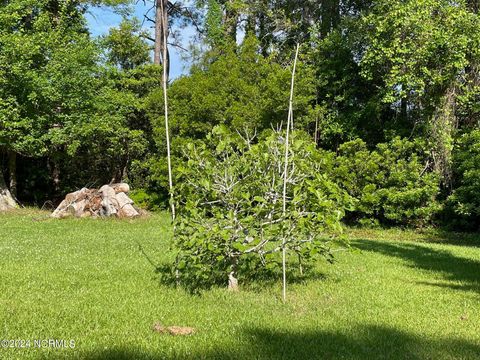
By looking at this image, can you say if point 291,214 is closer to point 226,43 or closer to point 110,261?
point 110,261

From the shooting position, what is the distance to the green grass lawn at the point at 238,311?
382 centimetres

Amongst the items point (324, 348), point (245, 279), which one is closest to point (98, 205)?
point (245, 279)

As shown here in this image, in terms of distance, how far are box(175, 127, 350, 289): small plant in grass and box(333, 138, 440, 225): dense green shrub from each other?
10505 millimetres

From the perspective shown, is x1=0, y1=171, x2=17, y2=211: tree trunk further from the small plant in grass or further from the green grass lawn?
the small plant in grass

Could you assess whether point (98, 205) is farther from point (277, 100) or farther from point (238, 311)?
point (238, 311)

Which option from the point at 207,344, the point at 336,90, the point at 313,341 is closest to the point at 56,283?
the point at 207,344

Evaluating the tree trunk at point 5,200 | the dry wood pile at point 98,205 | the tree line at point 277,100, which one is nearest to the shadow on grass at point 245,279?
the tree line at point 277,100

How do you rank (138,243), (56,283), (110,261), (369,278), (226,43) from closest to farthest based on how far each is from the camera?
1. (56,283)
2. (369,278)
3. (110,261)
4. (138,243)
5. (226,43)

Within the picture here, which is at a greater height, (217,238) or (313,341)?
(217,238)

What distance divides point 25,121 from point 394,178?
11.9 m

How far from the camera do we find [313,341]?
4023 mm

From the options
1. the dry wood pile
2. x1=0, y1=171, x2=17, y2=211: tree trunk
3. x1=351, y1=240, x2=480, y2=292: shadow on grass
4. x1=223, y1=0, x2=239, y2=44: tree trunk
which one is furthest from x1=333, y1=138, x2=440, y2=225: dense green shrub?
x1=0, y1=171, x2=17, y2=211: tree trunk

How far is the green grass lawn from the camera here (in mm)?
3818

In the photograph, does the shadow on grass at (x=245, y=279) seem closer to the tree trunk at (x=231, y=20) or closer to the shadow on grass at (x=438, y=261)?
the shadow on grass at (x=438, y=261)
